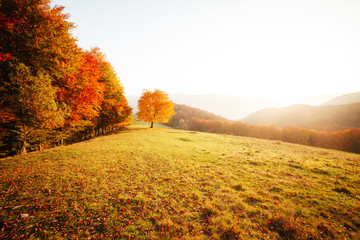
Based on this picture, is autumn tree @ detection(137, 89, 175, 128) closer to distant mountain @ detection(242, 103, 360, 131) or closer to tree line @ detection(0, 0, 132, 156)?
tree line @ detection(0, 0, 132, 156)

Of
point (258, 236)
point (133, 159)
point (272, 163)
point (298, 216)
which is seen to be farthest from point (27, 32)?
point (272, 163)

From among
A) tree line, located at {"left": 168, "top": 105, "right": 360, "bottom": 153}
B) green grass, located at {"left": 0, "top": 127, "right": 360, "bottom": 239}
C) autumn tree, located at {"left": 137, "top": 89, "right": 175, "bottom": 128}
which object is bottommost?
tree line, located at {"left": 168, "top": 105, "right": 360, "bottom": 153}

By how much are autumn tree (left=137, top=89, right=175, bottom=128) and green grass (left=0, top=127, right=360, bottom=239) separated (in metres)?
28.5

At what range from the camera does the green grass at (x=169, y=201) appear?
573 cm

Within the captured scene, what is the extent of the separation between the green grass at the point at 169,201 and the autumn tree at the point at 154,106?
1123 inches

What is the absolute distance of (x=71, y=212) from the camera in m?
6.41

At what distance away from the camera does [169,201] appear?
7816mm

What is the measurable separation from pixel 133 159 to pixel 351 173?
21661 millimetres

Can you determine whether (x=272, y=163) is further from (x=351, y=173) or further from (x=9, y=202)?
(x=9, y=202)

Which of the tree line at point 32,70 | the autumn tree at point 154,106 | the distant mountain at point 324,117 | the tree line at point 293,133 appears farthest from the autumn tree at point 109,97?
the distant mountain at point 324,117

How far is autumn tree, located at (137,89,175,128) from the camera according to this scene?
4103 cm

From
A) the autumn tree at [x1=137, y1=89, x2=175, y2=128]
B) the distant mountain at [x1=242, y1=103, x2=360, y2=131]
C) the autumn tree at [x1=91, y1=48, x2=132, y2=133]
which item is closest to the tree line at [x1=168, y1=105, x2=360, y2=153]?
the autumn tree at [x1=137, y1=89, x2=175, y2=128]

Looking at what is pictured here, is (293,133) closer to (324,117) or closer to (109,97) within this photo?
(109,97)

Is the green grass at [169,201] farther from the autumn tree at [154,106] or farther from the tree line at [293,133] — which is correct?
the tree line at [293,133]
